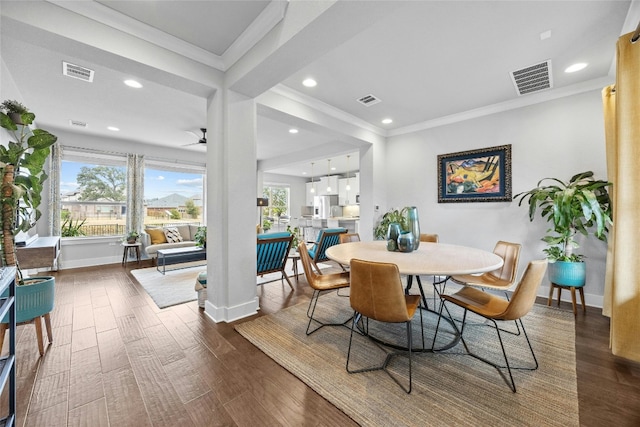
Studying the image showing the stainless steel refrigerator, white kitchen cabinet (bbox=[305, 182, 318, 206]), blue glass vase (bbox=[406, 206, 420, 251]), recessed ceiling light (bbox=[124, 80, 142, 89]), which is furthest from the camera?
white kitchen cabinet (bbox=[305, 182, 318, 206])

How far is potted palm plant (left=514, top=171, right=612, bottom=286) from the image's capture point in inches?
106

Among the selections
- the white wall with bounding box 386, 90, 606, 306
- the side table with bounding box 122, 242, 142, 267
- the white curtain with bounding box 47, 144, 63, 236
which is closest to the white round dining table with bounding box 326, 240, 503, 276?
the white wall with bounding box 386, 90, 606, 306

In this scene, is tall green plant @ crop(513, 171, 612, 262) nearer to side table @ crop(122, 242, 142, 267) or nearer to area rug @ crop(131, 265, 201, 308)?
area rug @ crop(131, 265, 201, 308)

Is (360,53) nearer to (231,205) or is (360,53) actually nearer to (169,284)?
(231,205)

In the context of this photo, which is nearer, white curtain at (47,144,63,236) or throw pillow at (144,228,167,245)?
white curtain at (47,144,63,236)

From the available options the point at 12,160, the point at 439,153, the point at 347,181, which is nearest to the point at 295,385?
the point at 12,160

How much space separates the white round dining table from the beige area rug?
77 centimetres

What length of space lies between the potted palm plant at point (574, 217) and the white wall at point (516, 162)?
12.4 inches

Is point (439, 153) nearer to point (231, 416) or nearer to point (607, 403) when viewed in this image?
point (607, 403)

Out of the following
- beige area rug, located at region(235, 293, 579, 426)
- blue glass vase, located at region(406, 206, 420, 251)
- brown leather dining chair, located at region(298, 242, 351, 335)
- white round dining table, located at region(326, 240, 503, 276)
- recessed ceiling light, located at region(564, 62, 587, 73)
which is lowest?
beige area rug, located at region(235, 293, 579, 426)

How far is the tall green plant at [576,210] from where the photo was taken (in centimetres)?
269

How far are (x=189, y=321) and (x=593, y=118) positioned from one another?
5359 millimetres

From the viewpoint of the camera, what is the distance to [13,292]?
1397 mm

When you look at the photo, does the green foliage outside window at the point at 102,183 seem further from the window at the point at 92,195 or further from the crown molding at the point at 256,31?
the crown molding at the point at 256,31
